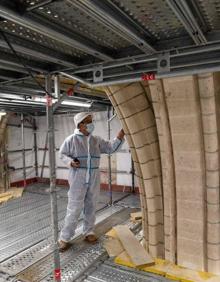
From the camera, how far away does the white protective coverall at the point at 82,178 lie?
3.72 m

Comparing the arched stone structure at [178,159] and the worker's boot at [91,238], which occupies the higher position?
the arched stone structure at [178,159]

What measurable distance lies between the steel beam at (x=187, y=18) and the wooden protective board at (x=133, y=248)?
2379 mm

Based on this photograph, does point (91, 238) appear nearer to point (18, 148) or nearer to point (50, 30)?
point (50, 30)

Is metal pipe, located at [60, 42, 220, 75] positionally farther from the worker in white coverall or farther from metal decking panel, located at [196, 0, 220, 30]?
the worker in white coverall

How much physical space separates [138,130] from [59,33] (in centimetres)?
149

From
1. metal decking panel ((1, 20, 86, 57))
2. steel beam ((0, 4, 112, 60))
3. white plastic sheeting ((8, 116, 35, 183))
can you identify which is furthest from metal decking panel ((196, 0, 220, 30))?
white plastic sheeting ((8, 116, 35, 183))

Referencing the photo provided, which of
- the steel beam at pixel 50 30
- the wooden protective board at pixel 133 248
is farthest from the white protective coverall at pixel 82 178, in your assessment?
the steel beam at pixel 50 30

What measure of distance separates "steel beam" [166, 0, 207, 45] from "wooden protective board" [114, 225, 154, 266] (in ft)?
7.80

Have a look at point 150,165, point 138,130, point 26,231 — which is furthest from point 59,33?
point 26,231

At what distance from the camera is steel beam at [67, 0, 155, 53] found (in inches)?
52.6

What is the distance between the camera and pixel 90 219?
3.98 metres

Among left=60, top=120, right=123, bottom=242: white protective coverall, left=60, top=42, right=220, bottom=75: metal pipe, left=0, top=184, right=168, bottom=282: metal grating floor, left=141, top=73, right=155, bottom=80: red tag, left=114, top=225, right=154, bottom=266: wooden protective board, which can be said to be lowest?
left=0, top=184, right=168, bottom=282: metal grating floor

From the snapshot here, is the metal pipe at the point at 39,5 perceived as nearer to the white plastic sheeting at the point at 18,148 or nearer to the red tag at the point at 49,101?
the red tag at the point at 49,101

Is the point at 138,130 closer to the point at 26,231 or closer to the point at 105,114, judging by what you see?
the point at 26,231
